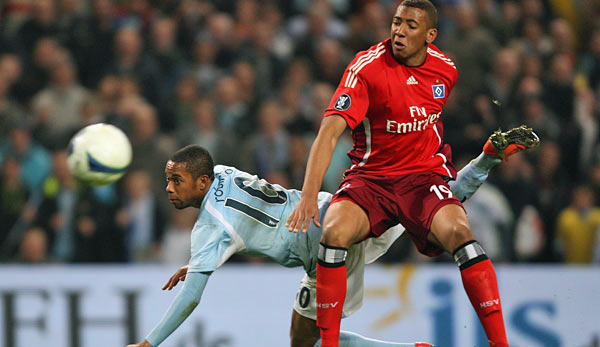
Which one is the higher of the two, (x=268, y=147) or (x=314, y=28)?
(x=314, y=28)

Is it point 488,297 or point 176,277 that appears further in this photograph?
point 176,277

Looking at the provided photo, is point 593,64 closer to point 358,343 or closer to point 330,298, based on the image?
point 358,343

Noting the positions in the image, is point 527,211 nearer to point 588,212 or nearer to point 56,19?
point 588,212

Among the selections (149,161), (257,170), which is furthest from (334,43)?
(149,161)

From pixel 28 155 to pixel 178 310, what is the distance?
4.74 metres

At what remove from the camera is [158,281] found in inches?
313

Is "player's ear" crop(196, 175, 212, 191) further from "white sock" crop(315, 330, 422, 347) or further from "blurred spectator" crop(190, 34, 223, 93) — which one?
"blurred spectator" crop(190, 34, 223, 93)

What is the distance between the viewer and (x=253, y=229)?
4.96 metres

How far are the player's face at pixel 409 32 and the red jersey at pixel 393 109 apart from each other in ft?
0.35

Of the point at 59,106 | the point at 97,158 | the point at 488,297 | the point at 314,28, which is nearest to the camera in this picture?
the point at 488,297

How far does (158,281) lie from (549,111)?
4.46m

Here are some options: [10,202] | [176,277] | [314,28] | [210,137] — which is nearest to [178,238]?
[210,137]

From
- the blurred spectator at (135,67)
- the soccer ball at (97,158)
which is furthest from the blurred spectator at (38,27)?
the soccer ball at (97,158)

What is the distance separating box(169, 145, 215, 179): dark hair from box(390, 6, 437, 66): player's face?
1.24 metres
